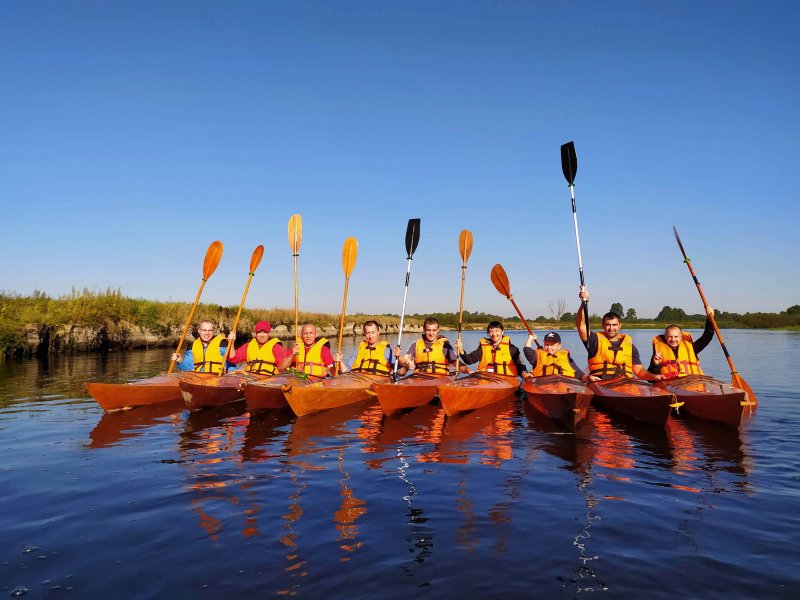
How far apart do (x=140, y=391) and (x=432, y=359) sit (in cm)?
551

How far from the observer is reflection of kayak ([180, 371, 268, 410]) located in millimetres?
9133

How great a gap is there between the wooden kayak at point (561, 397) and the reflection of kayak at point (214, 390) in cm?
487

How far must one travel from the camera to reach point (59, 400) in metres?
10.4

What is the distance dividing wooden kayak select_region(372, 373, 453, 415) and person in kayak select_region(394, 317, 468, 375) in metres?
0.37

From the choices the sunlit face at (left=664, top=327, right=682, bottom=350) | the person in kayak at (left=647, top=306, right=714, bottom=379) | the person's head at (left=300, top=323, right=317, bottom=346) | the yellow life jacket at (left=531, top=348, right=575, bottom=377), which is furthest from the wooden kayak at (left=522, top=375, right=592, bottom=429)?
the person's head at (left=300, top=323, right=317, bottom=346)

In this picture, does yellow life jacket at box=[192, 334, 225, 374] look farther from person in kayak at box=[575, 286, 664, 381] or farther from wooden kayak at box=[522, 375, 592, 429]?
person in kayak at box=[575, 286, 664, 381]

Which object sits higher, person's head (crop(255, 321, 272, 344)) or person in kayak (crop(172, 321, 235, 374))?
person's head (crop(255, 321, 272, 344))

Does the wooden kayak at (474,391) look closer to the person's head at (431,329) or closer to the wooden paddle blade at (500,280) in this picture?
the person's head at (431,329)

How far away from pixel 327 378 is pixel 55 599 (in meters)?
6.66

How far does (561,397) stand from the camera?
7.77 metres

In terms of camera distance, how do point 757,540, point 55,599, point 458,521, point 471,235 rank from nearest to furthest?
point 55,599 < point 757,540 < point 458,521 < point 471,235

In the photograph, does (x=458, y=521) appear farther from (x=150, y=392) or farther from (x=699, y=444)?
(x=150, y=392)

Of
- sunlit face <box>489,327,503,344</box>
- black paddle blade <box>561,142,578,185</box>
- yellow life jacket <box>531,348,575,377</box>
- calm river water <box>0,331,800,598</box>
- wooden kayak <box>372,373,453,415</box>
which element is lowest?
calm river water <box>0,331,800,598</box>

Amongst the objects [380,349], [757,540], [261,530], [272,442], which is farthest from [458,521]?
[380,349]
